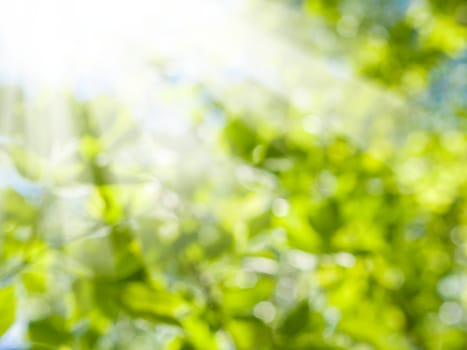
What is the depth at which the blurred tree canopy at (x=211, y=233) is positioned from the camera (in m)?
0.61

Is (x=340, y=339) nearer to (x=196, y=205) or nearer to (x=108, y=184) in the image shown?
(x=196, y=205)

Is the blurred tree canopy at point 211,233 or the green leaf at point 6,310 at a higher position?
the blurred tree canopy at point 211,233

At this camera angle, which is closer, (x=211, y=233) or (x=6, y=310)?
(x=6, y=310)

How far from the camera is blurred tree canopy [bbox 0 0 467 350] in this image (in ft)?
1.99

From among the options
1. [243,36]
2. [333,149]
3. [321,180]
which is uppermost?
[243,36]

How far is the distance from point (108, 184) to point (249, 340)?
268 mm

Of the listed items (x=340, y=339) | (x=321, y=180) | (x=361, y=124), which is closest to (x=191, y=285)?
(x=340, y=339)

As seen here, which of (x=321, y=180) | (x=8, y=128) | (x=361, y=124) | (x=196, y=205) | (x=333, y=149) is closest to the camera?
(x=8, y=128)

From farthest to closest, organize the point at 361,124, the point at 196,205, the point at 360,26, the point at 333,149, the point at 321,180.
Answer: the point at 360,26 < the point at 361,124 < the point at 333,149 < the point at 321,180 < the point at 196,205

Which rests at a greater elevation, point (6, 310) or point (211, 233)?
point (211, 233)

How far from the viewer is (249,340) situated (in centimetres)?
64

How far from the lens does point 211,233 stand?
714 millimetres

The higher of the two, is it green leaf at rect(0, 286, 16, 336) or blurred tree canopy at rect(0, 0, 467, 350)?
blurred tree canopy at rect(0, 0, 467, 350)

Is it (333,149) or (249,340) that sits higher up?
(333,149)
